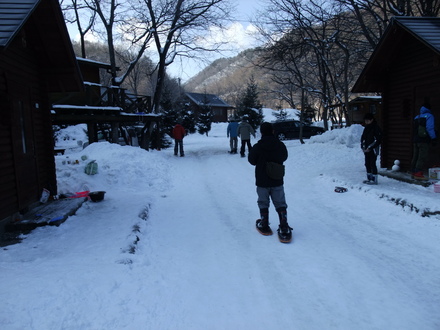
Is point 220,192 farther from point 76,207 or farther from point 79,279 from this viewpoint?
point 79,279

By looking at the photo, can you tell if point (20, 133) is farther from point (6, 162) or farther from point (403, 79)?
point (403, 79)

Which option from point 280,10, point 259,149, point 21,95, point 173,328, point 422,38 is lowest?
point 173,328

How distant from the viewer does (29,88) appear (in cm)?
716

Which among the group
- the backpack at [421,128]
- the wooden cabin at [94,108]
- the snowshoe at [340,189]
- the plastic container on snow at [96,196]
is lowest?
the snowshoe at [340,189]

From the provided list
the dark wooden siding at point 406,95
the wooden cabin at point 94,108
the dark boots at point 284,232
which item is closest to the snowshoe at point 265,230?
the dark boots at point 284,232

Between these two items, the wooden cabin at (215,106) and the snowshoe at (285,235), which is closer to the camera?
the snowshoe at (285,235)

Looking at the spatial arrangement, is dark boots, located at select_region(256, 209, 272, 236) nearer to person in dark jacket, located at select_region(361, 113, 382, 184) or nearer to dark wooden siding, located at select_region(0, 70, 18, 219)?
person in dark jacket, located at select_region(361, 113, 382, 184)

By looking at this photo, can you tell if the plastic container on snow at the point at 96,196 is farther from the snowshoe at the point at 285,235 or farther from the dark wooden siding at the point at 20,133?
the snowshoe at the point at 285,235

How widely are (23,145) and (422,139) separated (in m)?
8.95

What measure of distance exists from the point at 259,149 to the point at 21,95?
4945 millimetres

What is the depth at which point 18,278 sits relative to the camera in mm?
3729

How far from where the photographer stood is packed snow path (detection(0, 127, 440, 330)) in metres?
3.22

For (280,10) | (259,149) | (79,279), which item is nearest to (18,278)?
(79,279)

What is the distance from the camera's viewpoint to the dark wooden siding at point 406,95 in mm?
8430
